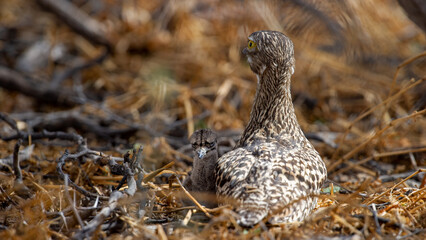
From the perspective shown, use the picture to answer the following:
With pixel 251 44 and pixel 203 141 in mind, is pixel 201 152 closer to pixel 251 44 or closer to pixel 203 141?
pixel 203 141

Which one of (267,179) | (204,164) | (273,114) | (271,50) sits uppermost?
(271,50)

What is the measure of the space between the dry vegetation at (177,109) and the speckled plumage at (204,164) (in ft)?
0.60

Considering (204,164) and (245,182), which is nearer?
(245,182)

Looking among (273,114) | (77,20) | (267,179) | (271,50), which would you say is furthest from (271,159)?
(77,20)

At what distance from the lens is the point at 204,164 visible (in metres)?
3.91

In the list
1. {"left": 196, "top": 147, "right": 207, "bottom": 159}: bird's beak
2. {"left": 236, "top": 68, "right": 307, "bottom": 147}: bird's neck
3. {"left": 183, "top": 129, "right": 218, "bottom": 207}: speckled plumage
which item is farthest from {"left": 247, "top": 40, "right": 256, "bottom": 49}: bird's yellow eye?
{"left": 196, "top": 147, "right": 207, "bottom": 159}: bird's beak

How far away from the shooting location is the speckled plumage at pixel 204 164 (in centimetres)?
383

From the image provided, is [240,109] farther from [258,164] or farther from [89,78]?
[258,164]

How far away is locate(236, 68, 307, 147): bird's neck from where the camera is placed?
161 inches

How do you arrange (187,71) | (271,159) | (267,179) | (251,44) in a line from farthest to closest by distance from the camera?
1. (187,71)
2. (251,44)
3. (271,159)
4. (267,179)

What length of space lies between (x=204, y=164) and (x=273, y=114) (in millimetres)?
705

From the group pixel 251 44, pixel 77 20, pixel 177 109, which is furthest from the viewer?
pixel 77 20

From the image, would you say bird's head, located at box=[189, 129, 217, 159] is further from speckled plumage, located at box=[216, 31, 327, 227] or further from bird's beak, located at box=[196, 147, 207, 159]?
speckled plumage, located at box=[216, 31, 327, 227]

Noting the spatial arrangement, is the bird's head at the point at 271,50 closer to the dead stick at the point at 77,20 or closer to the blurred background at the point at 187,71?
the blurred background at the point at 187,71
